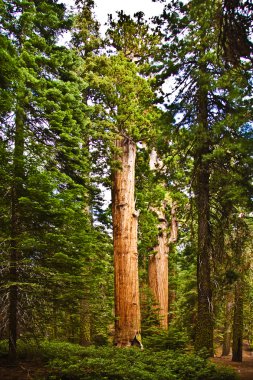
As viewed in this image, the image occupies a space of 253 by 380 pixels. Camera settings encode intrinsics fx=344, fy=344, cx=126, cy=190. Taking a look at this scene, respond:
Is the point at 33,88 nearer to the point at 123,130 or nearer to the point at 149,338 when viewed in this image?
the point at 123,130

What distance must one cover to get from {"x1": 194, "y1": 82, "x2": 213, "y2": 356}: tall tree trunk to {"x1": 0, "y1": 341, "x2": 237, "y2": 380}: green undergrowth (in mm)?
779

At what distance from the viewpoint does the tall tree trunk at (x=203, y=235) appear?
27.8 feet

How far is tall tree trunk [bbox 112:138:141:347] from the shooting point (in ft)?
32.4

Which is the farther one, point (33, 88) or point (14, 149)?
point (33, 88)

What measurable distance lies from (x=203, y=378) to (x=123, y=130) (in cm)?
766

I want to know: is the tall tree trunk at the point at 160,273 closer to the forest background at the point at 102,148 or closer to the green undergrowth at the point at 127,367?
the forest background at the point at 102,148

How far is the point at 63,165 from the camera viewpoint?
9781 mm

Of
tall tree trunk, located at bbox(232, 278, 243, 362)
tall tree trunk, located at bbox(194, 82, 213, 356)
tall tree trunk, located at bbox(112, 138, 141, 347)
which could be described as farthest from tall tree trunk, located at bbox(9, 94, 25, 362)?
tall tree trunk, located at bbox(232, 278, 243, 362)

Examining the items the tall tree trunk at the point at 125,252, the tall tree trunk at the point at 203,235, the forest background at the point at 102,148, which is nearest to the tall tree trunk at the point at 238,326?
the forest background at the point at 102,148

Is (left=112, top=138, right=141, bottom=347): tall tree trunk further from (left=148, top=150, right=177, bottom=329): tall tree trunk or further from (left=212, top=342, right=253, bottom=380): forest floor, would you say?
(left=212, top=342, right=253, bottom=380): forest floor

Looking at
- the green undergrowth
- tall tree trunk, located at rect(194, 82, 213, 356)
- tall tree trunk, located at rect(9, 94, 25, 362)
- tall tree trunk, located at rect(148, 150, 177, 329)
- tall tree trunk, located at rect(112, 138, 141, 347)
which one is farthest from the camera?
tall tree trunk, located at rect(148, 150, 177, 329)

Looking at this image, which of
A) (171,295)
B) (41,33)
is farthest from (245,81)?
(171,295)

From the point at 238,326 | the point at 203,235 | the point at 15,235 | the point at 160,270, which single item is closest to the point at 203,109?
the point at 203,235

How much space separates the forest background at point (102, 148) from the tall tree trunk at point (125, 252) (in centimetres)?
3
